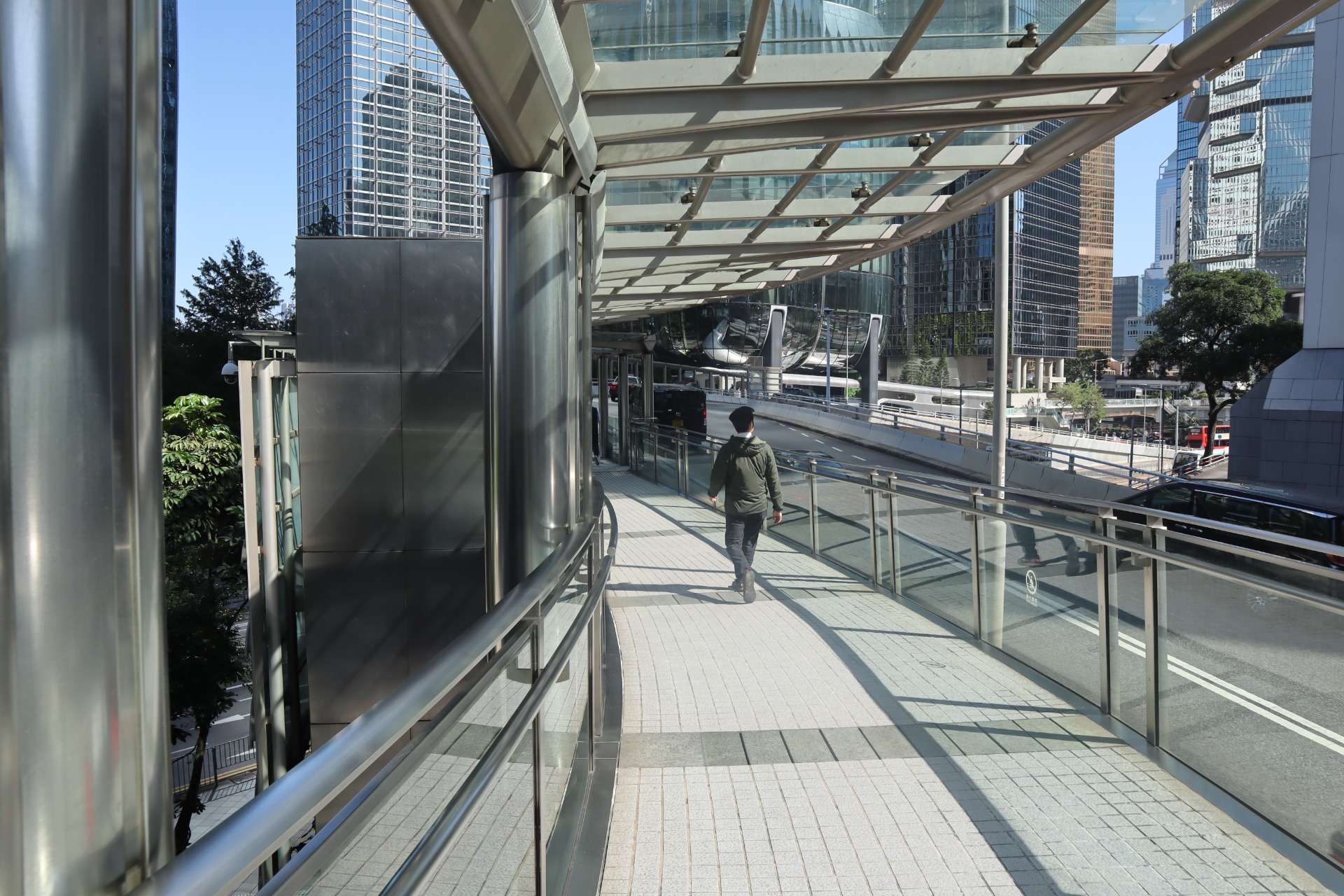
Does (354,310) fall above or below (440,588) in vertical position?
above

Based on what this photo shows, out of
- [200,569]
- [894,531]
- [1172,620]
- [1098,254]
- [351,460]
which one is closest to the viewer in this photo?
[1172,620]

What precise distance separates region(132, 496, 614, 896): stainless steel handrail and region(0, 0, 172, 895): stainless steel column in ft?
0.46

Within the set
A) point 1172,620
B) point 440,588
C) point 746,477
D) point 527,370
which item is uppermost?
point 527,370

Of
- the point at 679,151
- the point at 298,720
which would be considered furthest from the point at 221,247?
the point at 679,151

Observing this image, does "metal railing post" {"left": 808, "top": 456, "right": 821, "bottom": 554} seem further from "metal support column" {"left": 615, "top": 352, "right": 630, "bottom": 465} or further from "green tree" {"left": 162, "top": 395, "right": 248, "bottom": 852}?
"metal support column" {"left": 615, "top": 352, "right": 630, "bottom": 465}

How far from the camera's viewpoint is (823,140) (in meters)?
7.27

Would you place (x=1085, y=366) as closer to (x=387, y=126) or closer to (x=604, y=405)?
(x=387, y=126)

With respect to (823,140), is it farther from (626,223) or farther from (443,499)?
(443,499)

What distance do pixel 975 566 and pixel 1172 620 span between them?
7.06 feet

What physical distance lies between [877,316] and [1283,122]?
1198 inches

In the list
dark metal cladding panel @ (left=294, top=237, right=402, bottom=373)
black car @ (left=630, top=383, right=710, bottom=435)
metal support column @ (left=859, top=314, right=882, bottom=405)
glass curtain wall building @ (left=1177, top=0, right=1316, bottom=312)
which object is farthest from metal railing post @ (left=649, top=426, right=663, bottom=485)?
metal support column @ (left=859, top=314, right=882, bottom=405)

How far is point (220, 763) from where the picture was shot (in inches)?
1133

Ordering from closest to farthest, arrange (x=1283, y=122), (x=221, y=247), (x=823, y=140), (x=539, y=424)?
1. (x=539, y=424)
2. (x=823, y=140)
3. (x=221, y=247)
4. (x=1283, y=122)

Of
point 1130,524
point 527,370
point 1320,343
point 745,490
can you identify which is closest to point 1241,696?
point 1130,524
